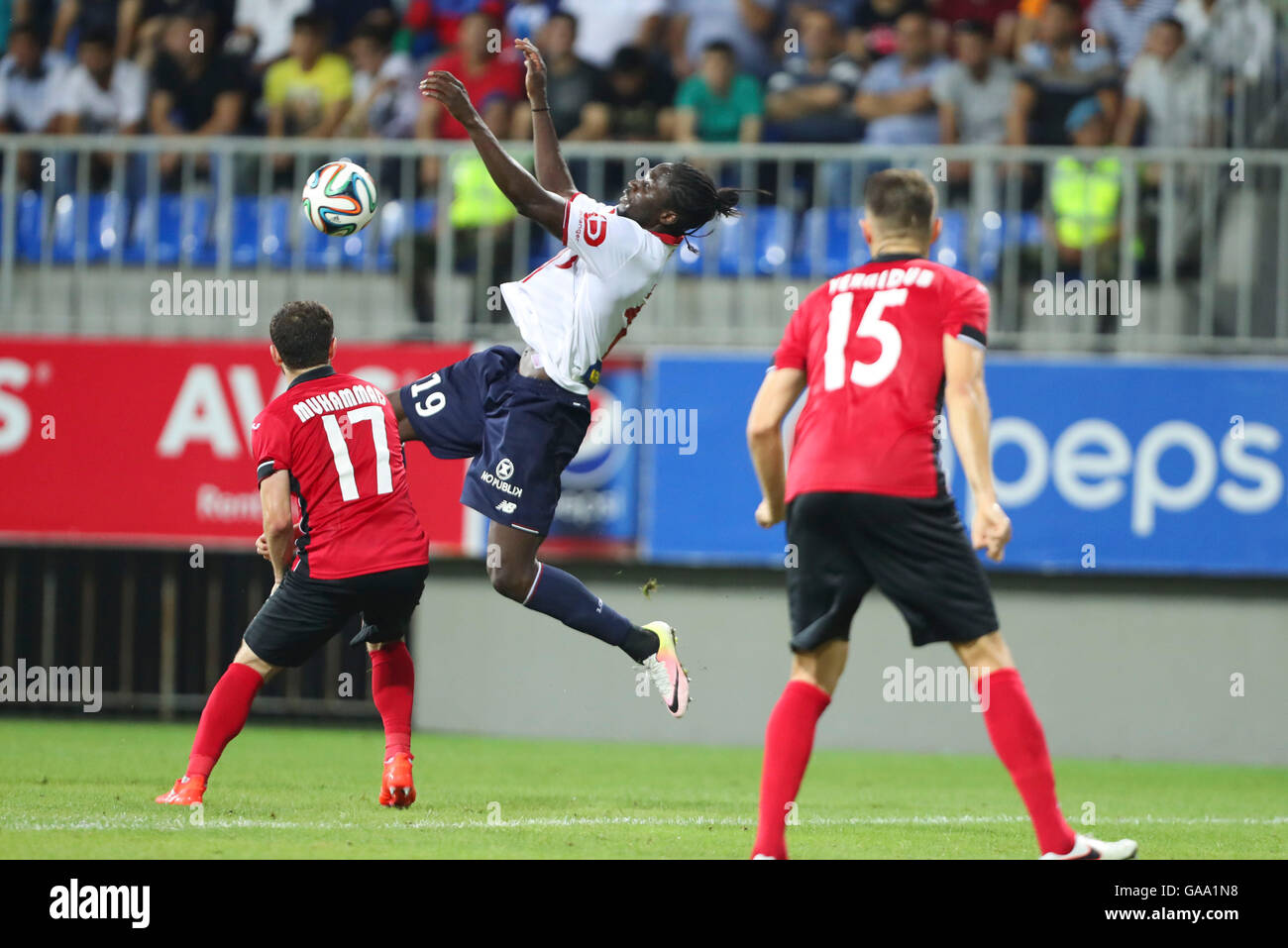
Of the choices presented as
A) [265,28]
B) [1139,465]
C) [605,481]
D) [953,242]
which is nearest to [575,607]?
[605,481]

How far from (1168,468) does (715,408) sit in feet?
8.65

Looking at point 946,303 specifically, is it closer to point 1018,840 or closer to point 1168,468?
point 1018,840

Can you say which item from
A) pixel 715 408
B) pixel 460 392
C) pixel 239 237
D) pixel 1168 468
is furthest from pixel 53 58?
pixel 1168 468

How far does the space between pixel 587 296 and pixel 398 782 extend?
6.72 ft

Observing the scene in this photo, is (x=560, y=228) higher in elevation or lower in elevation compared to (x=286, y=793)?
higher

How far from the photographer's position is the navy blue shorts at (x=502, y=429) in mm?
7059

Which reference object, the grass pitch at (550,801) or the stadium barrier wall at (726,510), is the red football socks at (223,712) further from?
the stadium barrier wall at (726,510)

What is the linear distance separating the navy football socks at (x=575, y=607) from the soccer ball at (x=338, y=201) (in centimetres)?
164

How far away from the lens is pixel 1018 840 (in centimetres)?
624

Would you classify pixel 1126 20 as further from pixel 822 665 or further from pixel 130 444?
pixel 822 665

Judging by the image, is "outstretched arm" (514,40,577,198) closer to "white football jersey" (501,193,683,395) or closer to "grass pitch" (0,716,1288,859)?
"white football jersey" (501,193,683,395)

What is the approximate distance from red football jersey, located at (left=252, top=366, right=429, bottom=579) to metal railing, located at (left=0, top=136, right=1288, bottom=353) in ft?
14.2

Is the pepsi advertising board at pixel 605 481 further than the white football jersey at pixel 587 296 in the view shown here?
Yes

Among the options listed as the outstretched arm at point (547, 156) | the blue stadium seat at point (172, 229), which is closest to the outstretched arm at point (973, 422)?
the outstretched arm at point (547, 156)
